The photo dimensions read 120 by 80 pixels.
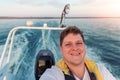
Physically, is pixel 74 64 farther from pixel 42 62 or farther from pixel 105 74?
pixel 42 62

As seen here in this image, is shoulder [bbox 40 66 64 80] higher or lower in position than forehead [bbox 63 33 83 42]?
lower

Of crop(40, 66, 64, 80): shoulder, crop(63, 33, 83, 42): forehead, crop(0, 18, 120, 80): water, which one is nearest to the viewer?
crop(40, 66, 64, 80): shoulder

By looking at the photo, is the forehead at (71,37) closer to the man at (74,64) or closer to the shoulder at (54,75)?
the man at (74,64)

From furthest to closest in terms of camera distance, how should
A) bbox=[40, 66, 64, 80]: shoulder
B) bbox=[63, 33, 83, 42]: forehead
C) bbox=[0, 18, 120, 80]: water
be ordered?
bbox=[0, 18, 120, 80]: water < bbox=[63, 33, 83, 42]: forehead < bbox=[40, 66, 64, 80]: shoulder

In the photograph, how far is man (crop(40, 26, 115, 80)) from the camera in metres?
2.05

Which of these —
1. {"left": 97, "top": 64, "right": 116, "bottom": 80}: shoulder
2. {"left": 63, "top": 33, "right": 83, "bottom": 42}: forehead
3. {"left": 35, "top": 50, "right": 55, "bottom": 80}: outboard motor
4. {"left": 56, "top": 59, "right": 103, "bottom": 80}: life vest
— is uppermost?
{"left": 63, "top": 33, "right": 83, "bottom": 42}: forehead

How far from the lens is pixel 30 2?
956 cm

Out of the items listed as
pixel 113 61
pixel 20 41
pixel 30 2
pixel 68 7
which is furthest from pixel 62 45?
pixel 30 2

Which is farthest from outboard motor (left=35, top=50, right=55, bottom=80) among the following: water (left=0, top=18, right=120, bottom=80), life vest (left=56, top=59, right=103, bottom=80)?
water (left=0, top=18, right=120, bottom=80)

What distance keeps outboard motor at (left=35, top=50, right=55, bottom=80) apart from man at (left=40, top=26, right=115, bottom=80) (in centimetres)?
58

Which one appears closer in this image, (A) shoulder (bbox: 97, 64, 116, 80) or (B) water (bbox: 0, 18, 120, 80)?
(A) shoulder (bbox: 97, 64, 116, 80)

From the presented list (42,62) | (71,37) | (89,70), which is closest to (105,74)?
(89,70)

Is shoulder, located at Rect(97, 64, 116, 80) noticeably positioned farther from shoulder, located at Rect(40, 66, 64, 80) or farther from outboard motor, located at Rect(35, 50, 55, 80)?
outboard motor, located at Rect(35, 50, 55, 80)

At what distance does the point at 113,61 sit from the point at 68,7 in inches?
162
